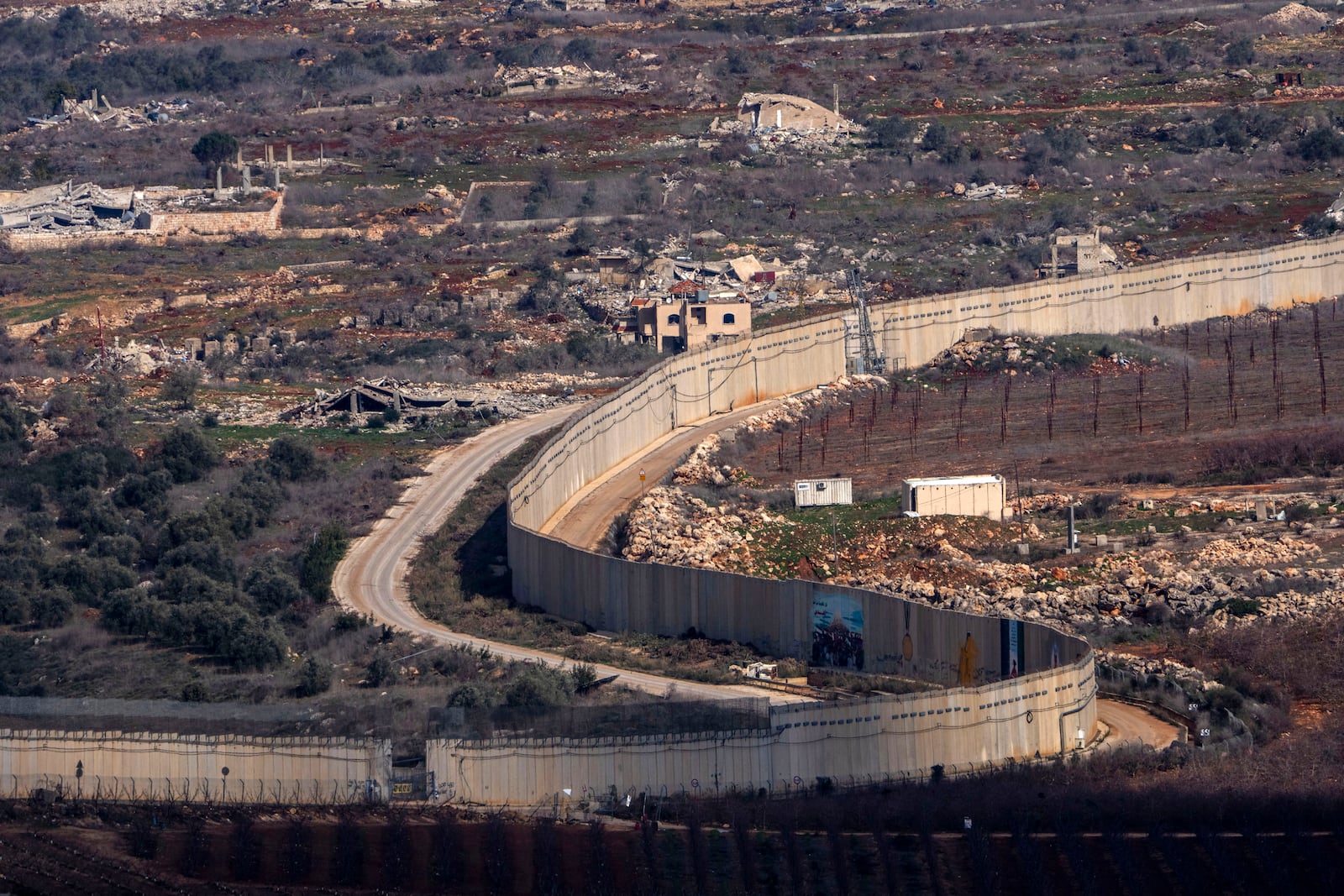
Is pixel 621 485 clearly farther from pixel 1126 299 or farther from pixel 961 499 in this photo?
pixel 1126 299

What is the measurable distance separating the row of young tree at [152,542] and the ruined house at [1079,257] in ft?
98.9

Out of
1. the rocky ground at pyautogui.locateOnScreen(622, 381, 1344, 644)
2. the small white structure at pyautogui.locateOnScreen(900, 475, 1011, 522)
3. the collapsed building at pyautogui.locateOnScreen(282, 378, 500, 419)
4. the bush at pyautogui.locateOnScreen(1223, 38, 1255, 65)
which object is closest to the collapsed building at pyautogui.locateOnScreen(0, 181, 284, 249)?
the collapsed building at pyautogui.locateOnScreen(282, 378, 500, 419)

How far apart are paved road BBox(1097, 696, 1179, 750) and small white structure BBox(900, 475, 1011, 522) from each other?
12995mm

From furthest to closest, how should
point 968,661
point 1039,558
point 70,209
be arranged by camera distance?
point 70,209
point 1039,558
point 968,661

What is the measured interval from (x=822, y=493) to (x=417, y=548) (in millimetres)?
9058

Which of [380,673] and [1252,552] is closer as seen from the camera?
[380,673]

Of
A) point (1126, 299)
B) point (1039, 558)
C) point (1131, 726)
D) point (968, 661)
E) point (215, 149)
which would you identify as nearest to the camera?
point (1131, 726)

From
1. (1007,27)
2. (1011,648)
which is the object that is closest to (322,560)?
(1011,648)

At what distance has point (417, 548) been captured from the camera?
53125 mm

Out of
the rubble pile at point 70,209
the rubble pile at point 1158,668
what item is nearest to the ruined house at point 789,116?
the rubble pile at point 70,209

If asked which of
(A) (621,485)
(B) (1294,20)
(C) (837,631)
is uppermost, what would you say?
(B) (1294,20)

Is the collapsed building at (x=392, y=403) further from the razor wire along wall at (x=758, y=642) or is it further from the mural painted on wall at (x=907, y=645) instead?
the mural painted on wall at (x=907, y=645)

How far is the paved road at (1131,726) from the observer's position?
3584 cm

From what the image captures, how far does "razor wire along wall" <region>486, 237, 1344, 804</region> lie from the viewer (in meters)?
33.5
